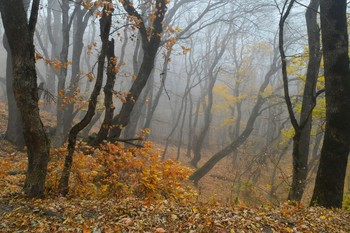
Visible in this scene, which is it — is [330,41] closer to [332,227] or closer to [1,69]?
[332,227]

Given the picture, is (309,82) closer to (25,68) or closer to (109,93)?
(109,93)

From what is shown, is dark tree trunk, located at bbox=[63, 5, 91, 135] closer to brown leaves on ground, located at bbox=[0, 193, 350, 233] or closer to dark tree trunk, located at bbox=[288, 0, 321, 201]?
brown leaves on ground, located at bbox=[0, 193, 350, 233]

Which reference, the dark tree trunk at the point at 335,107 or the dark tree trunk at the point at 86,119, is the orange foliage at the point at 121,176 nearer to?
the dark tree trunk at the point at 86,119

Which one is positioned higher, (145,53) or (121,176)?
(145,53)

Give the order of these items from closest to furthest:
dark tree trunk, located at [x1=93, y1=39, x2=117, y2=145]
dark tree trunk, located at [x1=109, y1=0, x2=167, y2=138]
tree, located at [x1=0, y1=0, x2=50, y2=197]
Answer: tree, located at [x1=0, y1=0, x2=50, y2=197] → dark tree trunk, located at [x1=93, y1=39, x2=117, y2=145] → dark tree trunk, located at [x1=109, y1=0, x2=167, y2=138]

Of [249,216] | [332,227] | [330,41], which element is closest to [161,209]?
[249,216]

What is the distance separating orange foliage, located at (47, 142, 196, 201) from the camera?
596cm

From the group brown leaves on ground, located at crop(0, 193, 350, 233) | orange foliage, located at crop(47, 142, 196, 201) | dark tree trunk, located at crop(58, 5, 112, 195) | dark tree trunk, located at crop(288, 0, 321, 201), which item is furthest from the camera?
dark tree trunk, located at crop(288, 0, 321, 201)

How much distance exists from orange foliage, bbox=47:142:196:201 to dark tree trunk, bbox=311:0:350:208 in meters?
2.46

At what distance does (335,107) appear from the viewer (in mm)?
5469

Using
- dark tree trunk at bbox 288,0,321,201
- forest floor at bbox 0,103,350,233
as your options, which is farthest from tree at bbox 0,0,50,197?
dark tree trunk at bbox 288,0,321,201

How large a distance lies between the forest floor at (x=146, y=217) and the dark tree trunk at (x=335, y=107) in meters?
0.58

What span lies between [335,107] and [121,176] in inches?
166

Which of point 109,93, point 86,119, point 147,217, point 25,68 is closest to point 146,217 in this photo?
point 147,217
